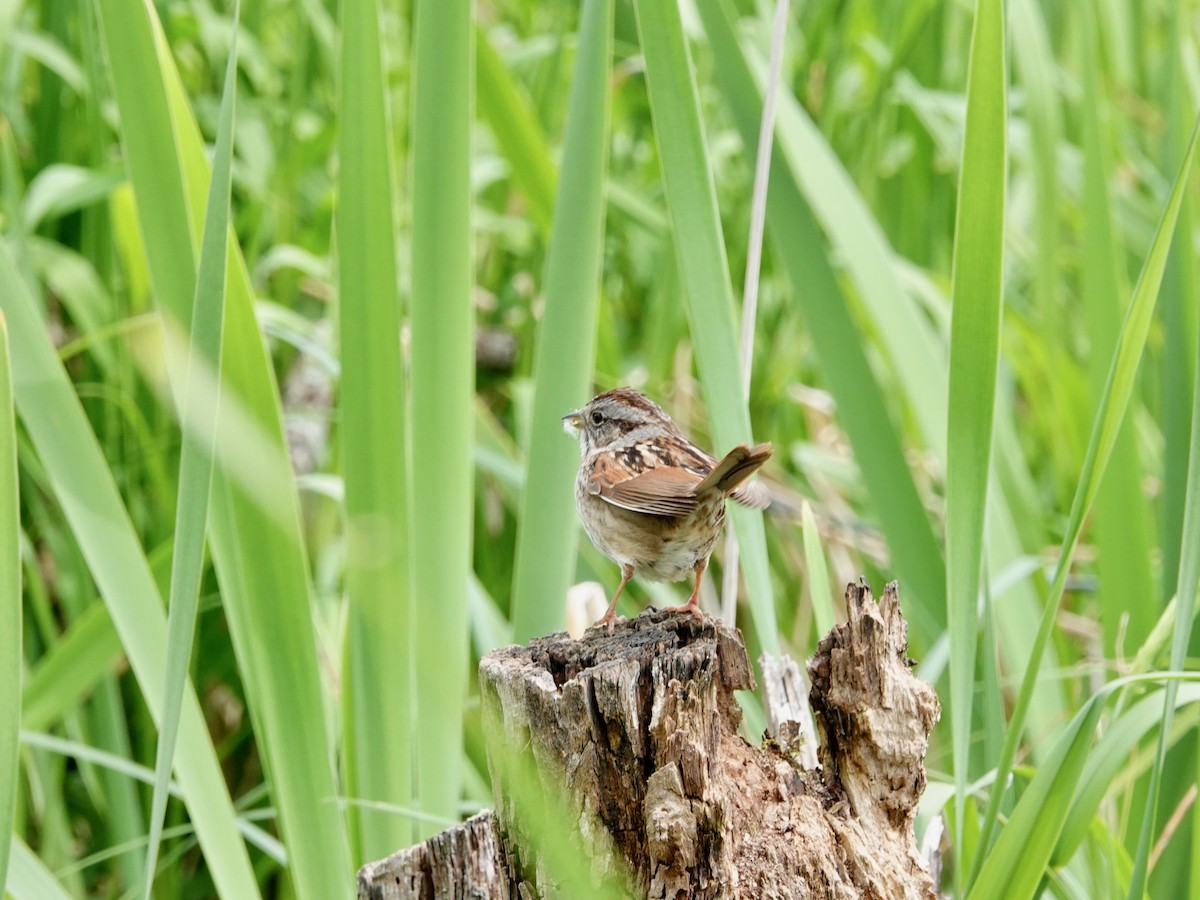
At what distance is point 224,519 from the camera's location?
4.87ft

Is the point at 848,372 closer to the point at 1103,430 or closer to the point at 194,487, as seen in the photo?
the point at 1103,430

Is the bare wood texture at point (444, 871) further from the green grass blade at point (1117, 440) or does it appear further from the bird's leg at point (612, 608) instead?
the green grass blade at point (1117, 440)

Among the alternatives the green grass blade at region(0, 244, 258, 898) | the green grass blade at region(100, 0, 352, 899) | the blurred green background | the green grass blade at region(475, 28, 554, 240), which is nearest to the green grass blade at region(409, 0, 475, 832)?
the blurred green background

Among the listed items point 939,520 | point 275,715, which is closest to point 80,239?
point 275,715

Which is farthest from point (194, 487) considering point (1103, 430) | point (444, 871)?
point (1103, 430)

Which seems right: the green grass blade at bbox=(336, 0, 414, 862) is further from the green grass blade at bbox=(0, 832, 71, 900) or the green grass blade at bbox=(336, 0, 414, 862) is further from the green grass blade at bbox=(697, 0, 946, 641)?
the green grass blade at bbox=(697, 0, 946, 641)

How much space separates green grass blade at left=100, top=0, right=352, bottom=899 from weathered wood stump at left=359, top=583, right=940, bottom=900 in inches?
12.2

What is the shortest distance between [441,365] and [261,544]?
1.01 feet

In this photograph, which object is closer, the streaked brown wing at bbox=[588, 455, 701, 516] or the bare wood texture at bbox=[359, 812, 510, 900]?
the bare wood texture at bbox=[359, 812, 510, 900]

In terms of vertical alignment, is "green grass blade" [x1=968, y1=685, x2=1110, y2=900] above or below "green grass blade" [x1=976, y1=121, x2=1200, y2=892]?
below

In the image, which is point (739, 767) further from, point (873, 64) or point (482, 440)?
point (873, 64)

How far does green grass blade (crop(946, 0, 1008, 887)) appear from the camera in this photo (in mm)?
1336

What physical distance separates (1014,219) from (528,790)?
115 inches

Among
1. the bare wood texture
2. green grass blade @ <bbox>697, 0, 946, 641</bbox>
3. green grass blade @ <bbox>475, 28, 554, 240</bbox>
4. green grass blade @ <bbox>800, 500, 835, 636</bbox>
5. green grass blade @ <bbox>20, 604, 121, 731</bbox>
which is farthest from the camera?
green grass blade @ <bbox>475, 28, 554, 240</bbox>
